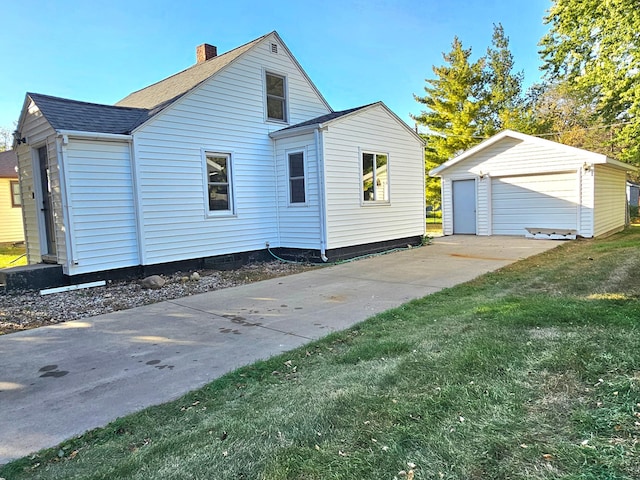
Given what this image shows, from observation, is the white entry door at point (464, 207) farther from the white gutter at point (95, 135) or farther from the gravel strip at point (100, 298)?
the white gutter at point (95, 135)

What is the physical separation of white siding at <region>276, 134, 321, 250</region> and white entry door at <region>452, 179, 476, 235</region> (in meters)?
8.18

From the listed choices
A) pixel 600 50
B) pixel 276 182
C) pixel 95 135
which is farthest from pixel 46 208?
pixel 600 50

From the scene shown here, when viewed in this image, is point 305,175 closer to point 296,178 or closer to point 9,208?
point 296,178

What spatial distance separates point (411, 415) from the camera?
98.6 inches

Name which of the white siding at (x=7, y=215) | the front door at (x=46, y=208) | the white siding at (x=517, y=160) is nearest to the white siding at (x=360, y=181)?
the white siding at (x=517, y=160)

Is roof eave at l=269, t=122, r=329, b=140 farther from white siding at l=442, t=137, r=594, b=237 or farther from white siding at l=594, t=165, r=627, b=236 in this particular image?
white siding at l=594, t=165, r=627, b=236

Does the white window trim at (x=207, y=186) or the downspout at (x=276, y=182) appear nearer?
the white window trim at (x=207, y=186)

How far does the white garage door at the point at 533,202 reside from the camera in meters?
13.2

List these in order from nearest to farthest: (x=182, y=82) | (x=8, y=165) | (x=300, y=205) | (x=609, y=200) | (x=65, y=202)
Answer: (x=65, y=202)
(x=300, y=205)
(x=182, y=82)
(x=609, y=200)
(x=8, y=165)

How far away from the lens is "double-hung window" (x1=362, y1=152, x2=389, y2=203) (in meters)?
11.0

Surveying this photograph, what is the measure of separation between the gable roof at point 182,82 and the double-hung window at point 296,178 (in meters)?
2.80

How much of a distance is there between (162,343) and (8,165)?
1949cm

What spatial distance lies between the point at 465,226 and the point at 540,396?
1394 cm

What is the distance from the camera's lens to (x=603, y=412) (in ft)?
7.59
